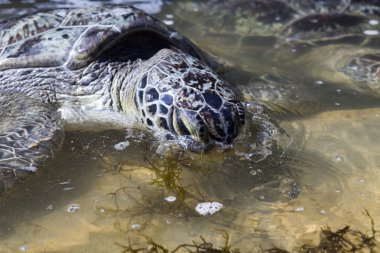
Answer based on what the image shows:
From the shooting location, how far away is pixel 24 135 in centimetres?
355

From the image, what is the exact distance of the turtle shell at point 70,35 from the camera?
4152mm

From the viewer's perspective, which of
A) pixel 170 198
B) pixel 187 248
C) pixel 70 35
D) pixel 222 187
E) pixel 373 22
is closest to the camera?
pixel 187 248

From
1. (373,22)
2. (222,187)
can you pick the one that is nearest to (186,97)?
(222,187)

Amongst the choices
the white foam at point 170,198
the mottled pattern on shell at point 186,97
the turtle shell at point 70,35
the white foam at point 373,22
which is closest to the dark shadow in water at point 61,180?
the mottled pattern on shell at point 186,97

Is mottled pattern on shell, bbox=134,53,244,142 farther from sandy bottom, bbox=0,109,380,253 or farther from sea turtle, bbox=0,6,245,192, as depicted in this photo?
sandy bottom, bbox=0,109,380,253

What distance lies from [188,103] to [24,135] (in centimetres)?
113

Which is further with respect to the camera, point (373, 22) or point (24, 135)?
point (373, 22)

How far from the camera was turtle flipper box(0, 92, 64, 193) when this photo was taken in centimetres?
320

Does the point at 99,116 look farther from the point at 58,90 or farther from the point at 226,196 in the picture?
the point at 226,196

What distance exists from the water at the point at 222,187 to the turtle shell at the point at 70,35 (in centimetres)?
73

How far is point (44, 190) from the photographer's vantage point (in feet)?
10.3

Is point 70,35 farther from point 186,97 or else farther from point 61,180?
point 61,180

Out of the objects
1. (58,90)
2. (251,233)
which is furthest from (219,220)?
(58,90)

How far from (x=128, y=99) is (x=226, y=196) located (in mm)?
1256
